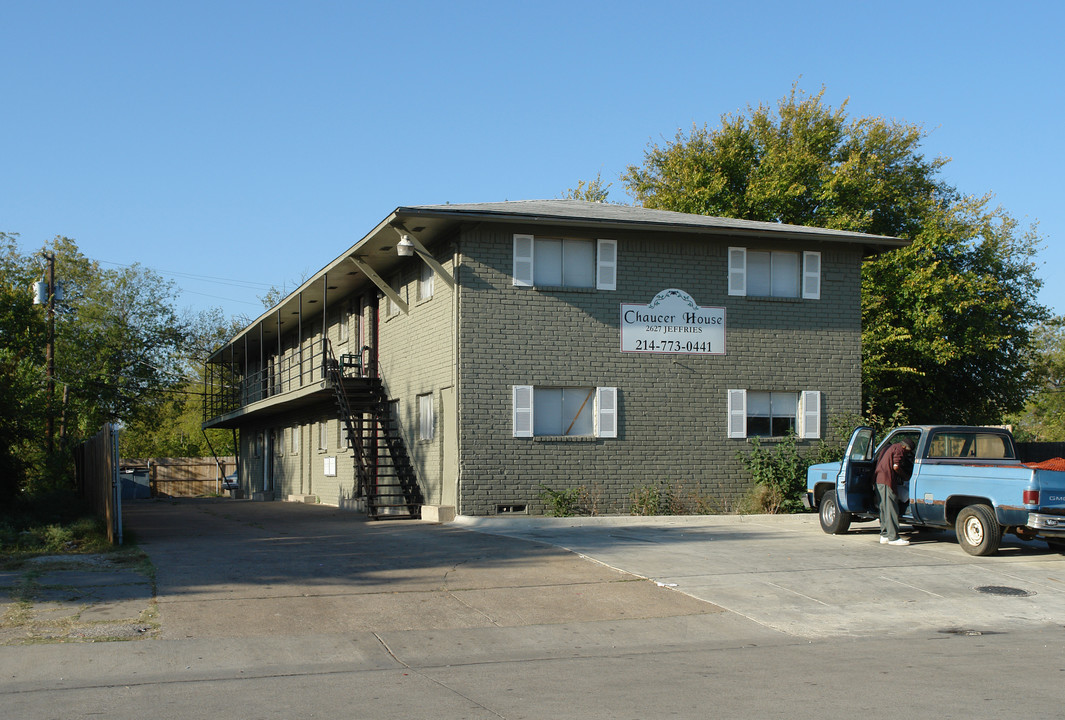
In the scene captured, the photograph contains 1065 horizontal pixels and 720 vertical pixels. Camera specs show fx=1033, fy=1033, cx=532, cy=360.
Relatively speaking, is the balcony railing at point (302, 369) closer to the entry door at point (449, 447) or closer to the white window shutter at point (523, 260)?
the entry door at point (449, 447)

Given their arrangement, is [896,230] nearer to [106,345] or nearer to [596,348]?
[596,348]

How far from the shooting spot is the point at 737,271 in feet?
72.8

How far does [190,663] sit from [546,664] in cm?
285

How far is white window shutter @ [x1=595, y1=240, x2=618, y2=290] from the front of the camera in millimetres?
21172

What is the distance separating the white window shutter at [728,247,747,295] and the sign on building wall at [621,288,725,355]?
1.92ft

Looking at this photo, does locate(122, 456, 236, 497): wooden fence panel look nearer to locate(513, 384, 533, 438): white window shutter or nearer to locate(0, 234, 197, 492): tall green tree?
locate(0, 234, 197, 492): tall green tree

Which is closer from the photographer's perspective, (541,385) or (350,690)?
(350,690)

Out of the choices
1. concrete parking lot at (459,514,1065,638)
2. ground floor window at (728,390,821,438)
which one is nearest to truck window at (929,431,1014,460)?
concrete parking lot at (459,514,1065,638)

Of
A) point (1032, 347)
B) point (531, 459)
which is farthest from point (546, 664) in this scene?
point (1032, 347)

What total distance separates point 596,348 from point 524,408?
1.99 m

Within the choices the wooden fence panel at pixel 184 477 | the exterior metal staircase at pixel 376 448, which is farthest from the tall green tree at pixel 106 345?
the exterior metal staircase at pixel 376 448

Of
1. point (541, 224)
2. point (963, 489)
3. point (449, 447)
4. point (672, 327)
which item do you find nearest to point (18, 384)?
point (449, 447)

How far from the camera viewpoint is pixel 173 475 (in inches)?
1966

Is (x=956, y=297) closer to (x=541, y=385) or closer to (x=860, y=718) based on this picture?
(x=541, y=385)
